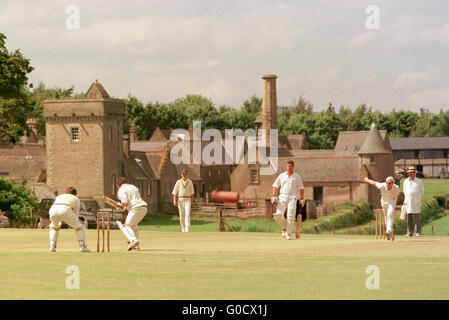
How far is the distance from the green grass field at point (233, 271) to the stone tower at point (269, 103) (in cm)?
9244

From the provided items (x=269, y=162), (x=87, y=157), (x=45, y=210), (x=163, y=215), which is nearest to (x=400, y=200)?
(x=269, y=162)

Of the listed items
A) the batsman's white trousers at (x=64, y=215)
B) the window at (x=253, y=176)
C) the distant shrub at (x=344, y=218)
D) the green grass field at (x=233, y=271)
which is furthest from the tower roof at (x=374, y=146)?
the batsman's white trousers at (x=64, y=215)

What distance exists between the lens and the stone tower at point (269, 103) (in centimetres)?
11950

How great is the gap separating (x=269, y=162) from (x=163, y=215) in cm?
1710

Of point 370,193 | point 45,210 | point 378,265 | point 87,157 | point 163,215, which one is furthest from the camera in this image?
point 370,193

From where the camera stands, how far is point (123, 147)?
92312 mm

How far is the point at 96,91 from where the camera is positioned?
91.9m

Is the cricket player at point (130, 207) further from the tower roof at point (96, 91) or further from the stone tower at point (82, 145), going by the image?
the tower roof at point (96, 91)

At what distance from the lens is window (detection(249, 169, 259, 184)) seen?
10062cm

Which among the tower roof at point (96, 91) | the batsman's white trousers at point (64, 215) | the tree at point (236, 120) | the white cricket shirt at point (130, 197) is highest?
the tree at point (236, 120)

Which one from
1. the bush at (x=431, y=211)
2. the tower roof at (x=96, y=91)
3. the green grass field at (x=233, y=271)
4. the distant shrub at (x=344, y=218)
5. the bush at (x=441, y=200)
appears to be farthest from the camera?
the bush at (x=441, y=200)

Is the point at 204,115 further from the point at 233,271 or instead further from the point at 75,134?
the point at 233,271

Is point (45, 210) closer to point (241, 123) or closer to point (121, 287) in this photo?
point (121, 287)

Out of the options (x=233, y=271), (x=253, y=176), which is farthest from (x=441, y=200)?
(x=233, y=271)
